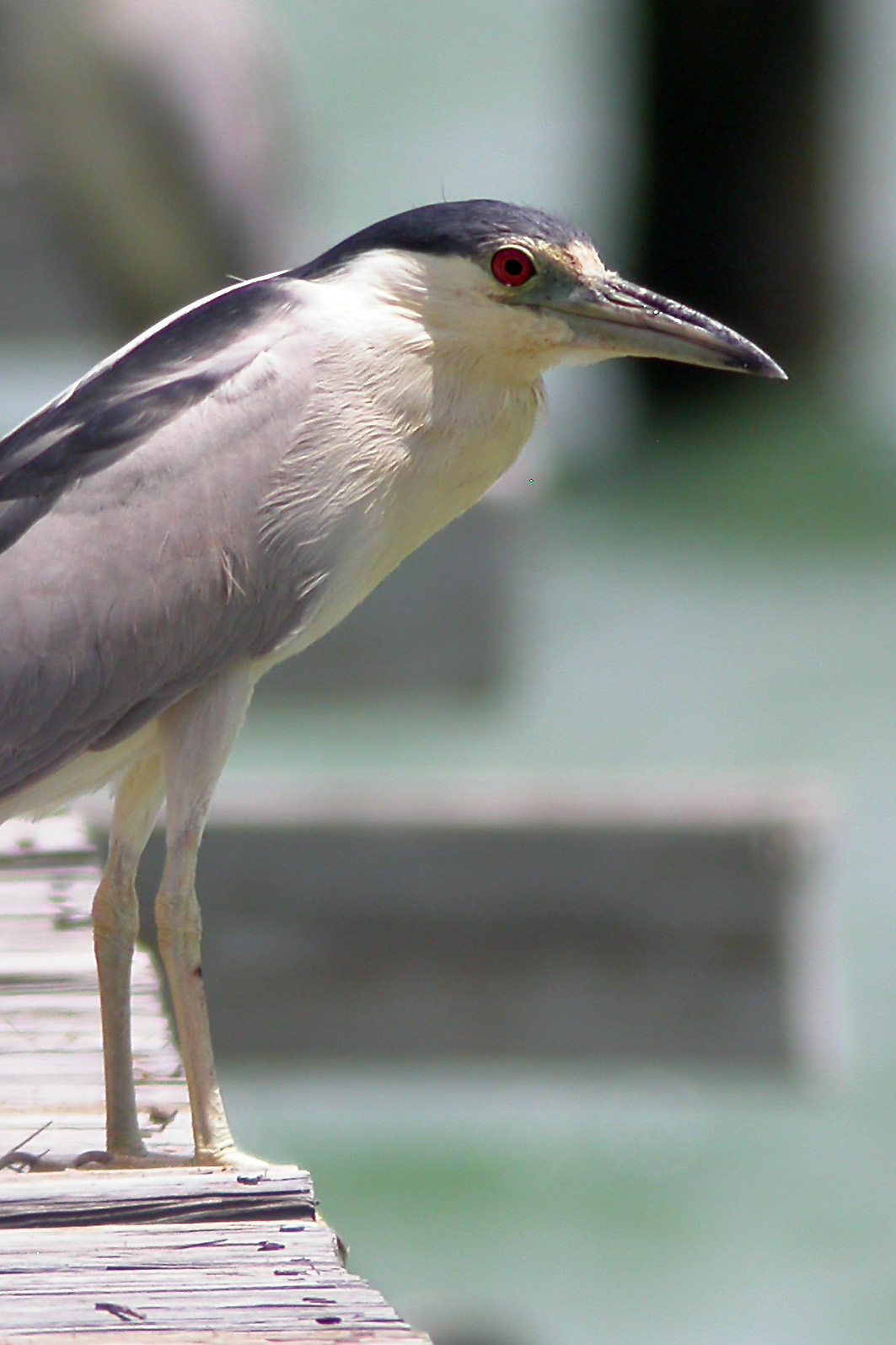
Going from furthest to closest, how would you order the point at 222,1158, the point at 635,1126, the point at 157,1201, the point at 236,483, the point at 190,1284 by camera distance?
1. the point at 635,1126
2. the point at 236,483
3. the point at 222,1158
4. the point at 157,1201
5. the point at 190,1284

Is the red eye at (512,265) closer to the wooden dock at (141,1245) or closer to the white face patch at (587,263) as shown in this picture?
the white face patch at (587,263)

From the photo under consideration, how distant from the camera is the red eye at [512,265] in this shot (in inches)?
120

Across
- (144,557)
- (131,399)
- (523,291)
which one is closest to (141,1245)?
(144,557)

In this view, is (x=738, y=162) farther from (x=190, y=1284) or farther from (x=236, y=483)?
(x=190, y=1284)

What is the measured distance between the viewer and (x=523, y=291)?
3.05m

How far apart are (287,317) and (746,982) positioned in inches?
57.8

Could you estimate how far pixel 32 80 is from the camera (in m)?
7.76

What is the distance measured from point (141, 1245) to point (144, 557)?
1.21 metres

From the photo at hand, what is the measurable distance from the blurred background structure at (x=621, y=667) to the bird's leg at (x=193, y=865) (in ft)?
2.51

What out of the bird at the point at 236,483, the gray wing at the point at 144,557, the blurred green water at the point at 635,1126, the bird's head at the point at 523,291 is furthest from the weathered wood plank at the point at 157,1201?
the blurred green water at the point at 635,1126

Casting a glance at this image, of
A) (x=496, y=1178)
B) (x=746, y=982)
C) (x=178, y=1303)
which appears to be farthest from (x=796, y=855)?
(x=496, y=1178)

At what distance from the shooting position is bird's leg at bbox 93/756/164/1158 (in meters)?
2.78

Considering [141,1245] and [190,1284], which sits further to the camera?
[141,1245]

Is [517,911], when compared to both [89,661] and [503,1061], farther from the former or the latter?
[89,661]
